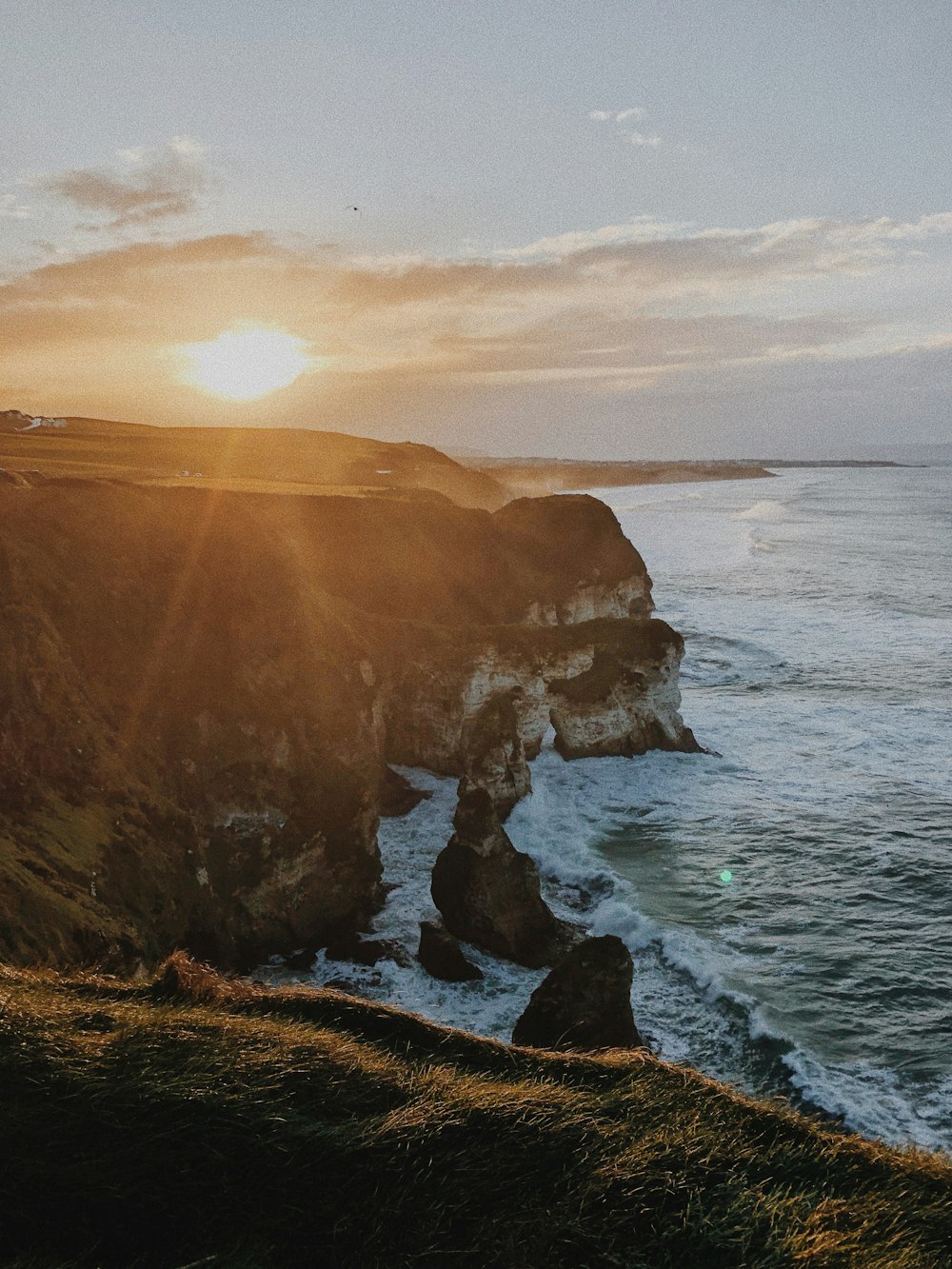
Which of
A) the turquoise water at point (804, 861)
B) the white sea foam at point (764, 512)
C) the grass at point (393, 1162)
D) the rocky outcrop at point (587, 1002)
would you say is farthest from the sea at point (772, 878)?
the white sea foam at point (764, 512)

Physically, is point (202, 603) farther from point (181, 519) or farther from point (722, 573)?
point (722, 573)

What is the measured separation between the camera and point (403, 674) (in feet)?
119

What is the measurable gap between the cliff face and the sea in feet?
7.79

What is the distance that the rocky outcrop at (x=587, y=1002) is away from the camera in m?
18.0

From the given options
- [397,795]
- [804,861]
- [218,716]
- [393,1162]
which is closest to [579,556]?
Answer: [397,795]

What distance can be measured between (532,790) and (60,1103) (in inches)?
1097

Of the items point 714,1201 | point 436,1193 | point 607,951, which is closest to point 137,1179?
point 436,1193

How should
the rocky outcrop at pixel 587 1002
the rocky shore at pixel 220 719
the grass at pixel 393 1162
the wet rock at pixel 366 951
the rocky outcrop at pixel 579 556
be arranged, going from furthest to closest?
the rocky outcrop at pixel 579 556
the wet rock at pixel 366 951
the rocky shore at pixel 220 719
the rocky outcrop at pixel 587 1002
the grass at pixel 393 1162

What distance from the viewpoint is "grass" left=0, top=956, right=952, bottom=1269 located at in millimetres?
6629

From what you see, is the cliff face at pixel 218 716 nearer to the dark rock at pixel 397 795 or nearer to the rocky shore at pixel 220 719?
the rocky shore at pixel 220 719

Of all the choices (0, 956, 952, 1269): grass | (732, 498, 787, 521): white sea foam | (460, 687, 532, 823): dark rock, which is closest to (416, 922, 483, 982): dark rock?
(460, 687, 532, 823): dark rock

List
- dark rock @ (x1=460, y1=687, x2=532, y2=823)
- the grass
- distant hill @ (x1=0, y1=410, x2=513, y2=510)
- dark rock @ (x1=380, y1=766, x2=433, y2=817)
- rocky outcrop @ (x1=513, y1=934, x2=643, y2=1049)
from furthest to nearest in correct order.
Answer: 1. distant hill @ (x1=0, y1=410, x2=513, y2=510)
2. dark rock @ (x1=380, y1=766, x2=433, y2=817)
3. dark rock @ (x1=460, y1=687, x2=532, y2=823)
4. rocky outcrop @ (x1=513, y1=934, x2=643, y2=1049)
5. the grass

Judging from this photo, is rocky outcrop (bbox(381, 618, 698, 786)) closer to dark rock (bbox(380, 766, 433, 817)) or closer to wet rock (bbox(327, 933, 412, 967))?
dark rock (bbox(380, 766, 433, 817))

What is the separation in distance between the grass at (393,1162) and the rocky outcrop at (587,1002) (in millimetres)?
9471
